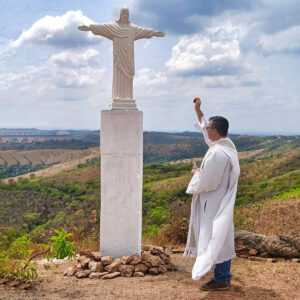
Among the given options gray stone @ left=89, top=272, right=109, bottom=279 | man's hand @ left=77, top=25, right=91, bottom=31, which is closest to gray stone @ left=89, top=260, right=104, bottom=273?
gray stone @ left=89, top=272, right=109, bottom=279

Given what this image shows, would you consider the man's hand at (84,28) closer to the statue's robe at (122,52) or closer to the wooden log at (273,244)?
the statue's robe at (122,52)

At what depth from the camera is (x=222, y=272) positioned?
169 inches

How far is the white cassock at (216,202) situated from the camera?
13.1 feet

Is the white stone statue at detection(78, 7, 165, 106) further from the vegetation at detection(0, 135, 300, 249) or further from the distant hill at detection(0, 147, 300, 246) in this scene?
the vegetation at detection(0, 135, 300, 249)

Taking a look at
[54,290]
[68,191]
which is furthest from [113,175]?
[68,191]

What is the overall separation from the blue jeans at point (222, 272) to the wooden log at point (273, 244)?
2110mm

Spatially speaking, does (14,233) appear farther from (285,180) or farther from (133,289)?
(285,180)

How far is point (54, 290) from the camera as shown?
4605 millimetres

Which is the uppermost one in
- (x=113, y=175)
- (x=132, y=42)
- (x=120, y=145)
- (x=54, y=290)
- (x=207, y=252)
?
(x=132, y=42)

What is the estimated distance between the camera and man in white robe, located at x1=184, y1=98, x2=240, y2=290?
398 cm

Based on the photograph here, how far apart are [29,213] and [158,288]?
12951 mm

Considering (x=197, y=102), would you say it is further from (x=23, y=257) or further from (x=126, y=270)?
(x=23, y=257)

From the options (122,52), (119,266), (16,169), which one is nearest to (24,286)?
(119,266)

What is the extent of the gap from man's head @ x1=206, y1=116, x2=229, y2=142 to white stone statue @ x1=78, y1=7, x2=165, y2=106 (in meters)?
1.75
